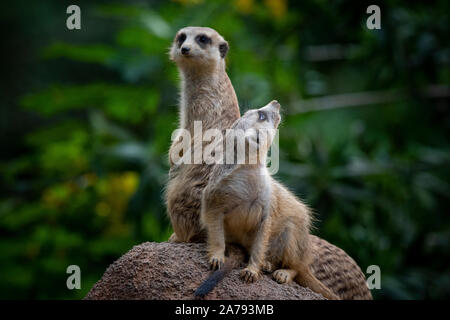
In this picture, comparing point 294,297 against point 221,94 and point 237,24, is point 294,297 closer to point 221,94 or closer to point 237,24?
point 221,94

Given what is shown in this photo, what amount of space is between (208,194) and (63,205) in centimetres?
432

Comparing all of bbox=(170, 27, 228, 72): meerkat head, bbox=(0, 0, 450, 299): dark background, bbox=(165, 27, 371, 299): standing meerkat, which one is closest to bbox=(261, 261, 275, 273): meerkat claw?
bbox=(165, 27, 371, 299): standing meerkat

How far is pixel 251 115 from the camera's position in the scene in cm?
389

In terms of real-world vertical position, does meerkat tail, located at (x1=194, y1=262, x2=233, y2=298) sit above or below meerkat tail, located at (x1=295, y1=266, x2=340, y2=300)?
above

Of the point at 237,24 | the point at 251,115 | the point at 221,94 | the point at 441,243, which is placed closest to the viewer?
the point at 251,115

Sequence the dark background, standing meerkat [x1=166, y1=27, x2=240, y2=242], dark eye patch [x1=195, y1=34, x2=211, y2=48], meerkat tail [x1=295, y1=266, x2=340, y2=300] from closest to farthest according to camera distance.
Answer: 1. meerkat tail [x1=295, y1=266, x2=340, y2=300]
2. standing meerkat [x1=166, y1=27, x2=240, y2=242]
3. dark eye patch [x1=195, y1=34, x2=211, y2=48]
4. the dark background

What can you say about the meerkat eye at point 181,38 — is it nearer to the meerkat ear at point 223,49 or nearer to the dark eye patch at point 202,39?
the dark eye patch at point 202,39

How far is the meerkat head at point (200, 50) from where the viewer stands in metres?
4.68

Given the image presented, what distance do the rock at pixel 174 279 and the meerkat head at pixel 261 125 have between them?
2.44 feet

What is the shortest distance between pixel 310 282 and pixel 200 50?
6.04 ft

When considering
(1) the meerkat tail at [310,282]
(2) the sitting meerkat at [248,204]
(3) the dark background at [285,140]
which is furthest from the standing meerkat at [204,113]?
(3) the dark background at [285,140]

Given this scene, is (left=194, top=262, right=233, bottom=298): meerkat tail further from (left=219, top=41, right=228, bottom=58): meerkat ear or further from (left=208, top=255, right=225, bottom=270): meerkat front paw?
(left=219, top=41, right=228, bottom=58): meerkat ear

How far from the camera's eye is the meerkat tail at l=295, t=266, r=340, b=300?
429 centimetres
